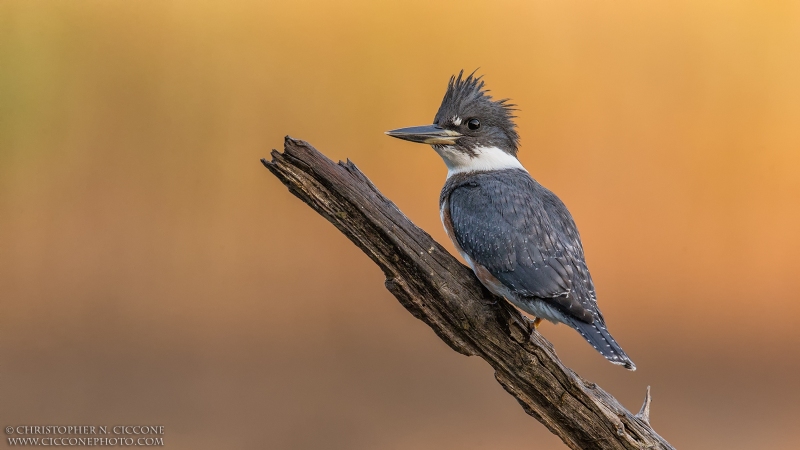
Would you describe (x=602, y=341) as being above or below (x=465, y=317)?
above

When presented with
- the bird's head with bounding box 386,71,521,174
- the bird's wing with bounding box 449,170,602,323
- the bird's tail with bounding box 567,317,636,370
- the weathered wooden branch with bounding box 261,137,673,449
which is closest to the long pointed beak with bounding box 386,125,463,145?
the bird's head with bounding box 386,71,521,174

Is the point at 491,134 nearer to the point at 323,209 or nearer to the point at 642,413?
the point at 323,209

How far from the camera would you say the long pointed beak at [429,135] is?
11.2 feet

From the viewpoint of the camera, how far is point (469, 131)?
353 centimetres

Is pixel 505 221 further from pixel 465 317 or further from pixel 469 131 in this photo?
pixel 469 131

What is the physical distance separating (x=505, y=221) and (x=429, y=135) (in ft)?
2.39

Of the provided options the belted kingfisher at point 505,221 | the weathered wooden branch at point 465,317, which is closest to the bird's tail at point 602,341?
the belted kingfisher at point 505,221

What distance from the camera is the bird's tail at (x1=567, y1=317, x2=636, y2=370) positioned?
251cm

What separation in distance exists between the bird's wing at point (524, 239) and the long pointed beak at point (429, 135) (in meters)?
0.29

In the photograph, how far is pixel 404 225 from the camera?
263 centimetres

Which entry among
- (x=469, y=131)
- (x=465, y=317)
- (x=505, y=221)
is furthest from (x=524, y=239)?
(x=469, y=131)

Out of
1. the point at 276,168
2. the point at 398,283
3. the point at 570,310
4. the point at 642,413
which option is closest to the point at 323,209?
the point at 276,168

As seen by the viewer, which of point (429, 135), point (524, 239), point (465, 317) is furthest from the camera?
point (429, 135)

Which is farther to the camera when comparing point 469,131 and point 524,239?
point 469,131
